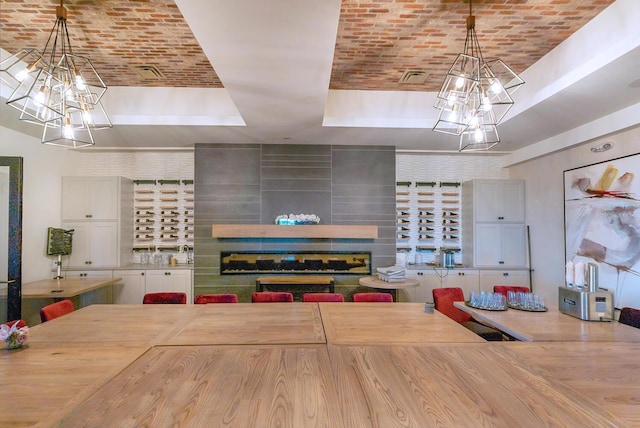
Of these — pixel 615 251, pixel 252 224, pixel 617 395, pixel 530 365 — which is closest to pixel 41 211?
pixel 252 224

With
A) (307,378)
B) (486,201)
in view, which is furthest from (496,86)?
(486,201)

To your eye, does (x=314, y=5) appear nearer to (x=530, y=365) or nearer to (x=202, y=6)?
(x=202, y=6)

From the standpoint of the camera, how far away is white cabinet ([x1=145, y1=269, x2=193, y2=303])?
224 inches

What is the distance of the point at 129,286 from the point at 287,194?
3.10 metres

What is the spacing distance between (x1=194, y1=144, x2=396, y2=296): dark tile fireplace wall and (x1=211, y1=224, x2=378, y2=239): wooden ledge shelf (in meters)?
0.25

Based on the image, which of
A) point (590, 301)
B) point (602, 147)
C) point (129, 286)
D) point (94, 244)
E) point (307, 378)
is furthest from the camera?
point (94, 244)

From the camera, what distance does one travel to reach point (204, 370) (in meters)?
1.78

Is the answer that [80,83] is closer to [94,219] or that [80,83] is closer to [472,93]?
[472,93]

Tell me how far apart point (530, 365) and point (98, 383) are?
7.48ft

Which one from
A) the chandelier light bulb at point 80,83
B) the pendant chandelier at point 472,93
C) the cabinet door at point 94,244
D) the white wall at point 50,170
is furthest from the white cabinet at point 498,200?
the cabinet door at point 94,244

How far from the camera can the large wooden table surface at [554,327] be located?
2439 mm

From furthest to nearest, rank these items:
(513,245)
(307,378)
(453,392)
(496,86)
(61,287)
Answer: (513,245) < (61,287) < (496,86) < (307,378) < (453,392)

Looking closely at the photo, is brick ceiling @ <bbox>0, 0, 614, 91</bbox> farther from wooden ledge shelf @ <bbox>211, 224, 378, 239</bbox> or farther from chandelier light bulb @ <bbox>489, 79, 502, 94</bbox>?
wooden ledge shelf @ <bbox>211, 224, 378, 239</bbox>

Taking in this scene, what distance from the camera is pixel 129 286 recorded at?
18.5 feet
